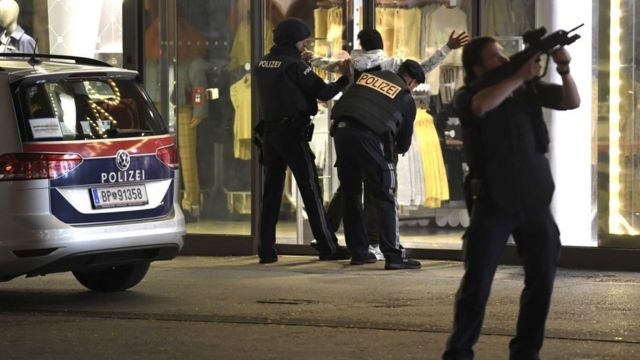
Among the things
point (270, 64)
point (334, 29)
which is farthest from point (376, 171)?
point (334, 29)

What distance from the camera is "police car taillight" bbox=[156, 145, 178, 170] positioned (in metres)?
10.4

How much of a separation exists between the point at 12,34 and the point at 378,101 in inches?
181

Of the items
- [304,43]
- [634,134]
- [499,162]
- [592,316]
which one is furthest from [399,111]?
[499,162]

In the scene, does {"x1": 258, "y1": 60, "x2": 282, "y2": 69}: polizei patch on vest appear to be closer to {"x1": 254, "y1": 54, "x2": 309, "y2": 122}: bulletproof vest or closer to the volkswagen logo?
{"x1": 254, "y1": 54, "x2": 309, "y2": 122}: bulletproof vest

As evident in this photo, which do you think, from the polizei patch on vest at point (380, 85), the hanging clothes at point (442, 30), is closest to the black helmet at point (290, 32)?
the polizei patch on vest at point (380, 85)

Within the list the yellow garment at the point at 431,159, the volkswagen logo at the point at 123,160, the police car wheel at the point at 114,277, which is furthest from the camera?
the yellow garment at the point at 431,159

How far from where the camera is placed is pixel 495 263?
720 cm

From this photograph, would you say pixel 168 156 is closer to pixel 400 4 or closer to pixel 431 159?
pixel 431 159

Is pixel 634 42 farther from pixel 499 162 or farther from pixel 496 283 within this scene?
pixel 499 162

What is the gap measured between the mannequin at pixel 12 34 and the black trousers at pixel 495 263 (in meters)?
8.48

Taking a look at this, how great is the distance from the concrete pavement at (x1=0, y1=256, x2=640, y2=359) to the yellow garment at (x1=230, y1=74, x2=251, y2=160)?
1.74 meters

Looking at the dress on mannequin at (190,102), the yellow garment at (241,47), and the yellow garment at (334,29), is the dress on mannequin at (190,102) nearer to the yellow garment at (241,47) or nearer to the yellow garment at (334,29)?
the yellow garment at (241,47)

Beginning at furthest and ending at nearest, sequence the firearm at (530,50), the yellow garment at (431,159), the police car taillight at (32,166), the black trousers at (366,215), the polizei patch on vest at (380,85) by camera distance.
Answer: the yellow garment at (431,159)
the black trousers at (366,215)
the polizei patch on vest at (380,85)
the police car taillight at (32,166)
the firearm at (530,50)

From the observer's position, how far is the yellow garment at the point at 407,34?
13648 millimetres
